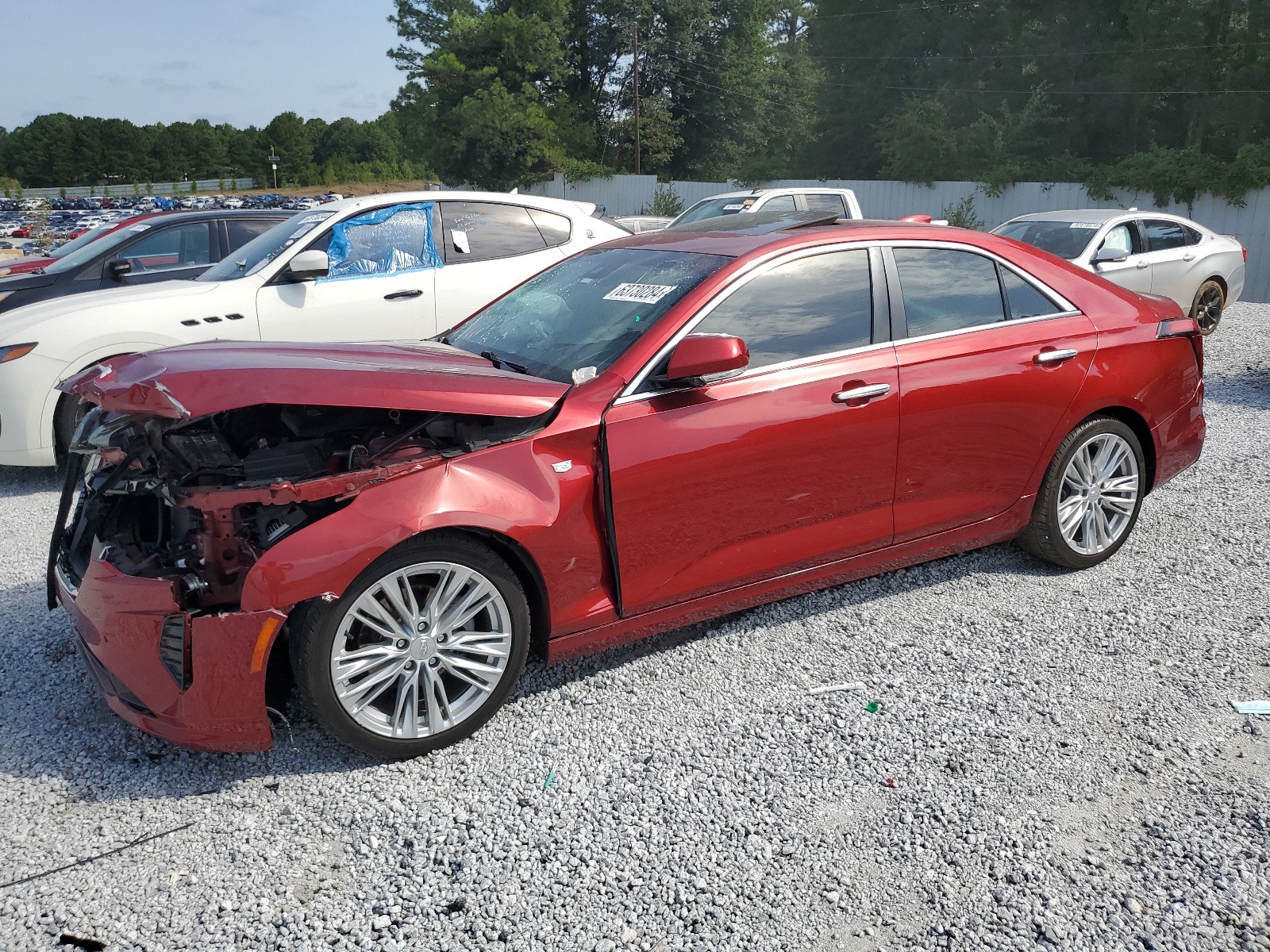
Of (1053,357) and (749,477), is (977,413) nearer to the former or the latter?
(1053,357)

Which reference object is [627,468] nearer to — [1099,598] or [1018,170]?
[1099,598]

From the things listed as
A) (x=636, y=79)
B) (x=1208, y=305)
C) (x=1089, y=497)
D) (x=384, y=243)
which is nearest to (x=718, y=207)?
(x=1208, y=305)

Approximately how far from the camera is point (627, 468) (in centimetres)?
336

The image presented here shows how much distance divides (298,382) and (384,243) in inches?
177

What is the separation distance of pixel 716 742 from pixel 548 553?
846 mm

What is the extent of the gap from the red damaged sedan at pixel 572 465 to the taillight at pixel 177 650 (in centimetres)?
1

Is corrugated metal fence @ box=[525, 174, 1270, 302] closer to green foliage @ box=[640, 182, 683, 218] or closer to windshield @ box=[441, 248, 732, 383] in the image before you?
green foliage @ box=[640, 182, 683, 218]

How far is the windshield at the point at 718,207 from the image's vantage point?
13898 mm

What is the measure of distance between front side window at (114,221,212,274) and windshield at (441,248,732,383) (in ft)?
18.0

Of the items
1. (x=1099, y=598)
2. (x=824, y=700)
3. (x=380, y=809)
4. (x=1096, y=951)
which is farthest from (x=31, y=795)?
(x=1099, y=598)

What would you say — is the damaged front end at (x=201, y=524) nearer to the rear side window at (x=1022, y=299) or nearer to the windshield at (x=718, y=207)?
the rear side window at (x=1022, y=299)

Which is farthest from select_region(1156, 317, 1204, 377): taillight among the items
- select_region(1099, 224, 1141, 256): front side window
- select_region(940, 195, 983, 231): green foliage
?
select_region(940, 195, 983, 231): green foliage

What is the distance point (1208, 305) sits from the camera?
11.8 m

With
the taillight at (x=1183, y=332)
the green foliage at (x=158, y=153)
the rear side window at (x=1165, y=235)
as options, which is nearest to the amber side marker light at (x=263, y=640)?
the taillight at (x=1183, y=332)
